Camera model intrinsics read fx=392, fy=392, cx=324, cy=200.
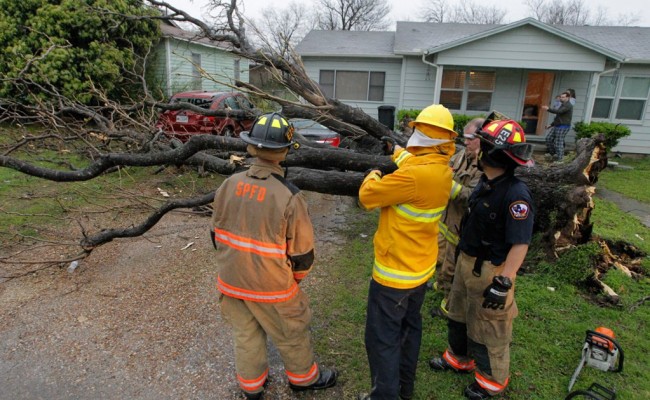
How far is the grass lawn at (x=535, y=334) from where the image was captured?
9.23 ft

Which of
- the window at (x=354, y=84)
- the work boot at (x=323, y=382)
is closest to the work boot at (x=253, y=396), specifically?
the work boot at (x=323, y=382)

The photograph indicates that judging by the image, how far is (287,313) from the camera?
8.04 ft

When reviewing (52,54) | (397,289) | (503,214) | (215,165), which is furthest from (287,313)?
(52,54)

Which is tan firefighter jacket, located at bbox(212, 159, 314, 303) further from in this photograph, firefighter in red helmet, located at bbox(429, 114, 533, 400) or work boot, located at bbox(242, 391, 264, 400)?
firefighter in red helmet, located at bbox(429, 114, 533, 400)

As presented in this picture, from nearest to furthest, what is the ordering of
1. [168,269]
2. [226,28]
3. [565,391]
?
[565,391] → [168,269] → [226,28]

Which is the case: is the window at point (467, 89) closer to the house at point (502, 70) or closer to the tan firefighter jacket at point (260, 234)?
the house at point (502, 70)

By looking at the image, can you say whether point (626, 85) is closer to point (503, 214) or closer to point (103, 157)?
point (503, 214)

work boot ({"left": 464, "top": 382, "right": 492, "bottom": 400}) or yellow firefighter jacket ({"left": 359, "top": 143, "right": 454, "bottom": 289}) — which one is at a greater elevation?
yellow firefighter jacket ({"left": 359, "top": 143, "right": 454, "bottom": 289})

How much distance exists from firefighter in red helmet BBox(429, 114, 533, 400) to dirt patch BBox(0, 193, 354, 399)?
1027mm

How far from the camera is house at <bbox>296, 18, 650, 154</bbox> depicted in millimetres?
11516

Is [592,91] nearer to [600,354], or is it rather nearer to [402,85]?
[402,85]

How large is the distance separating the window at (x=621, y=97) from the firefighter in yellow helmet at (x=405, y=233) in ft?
44.0

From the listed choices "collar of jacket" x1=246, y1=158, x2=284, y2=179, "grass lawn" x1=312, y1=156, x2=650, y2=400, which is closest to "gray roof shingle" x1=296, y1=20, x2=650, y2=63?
"grass lawn" x1=312, y1=156, x2=650, y2=400

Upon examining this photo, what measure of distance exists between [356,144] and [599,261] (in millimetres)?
3078
